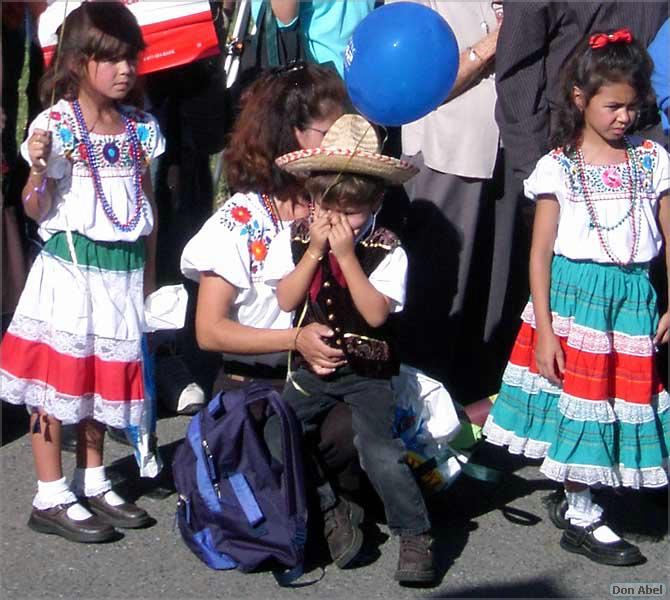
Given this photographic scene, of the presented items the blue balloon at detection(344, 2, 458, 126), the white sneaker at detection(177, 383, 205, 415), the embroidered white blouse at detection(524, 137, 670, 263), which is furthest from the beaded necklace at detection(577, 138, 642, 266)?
the white sneaker at detection(177, 383, 205, 415)

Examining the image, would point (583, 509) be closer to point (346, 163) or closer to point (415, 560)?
point (415, 560)

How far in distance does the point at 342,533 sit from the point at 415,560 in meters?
0.24

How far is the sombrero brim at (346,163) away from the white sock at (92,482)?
3.92ft

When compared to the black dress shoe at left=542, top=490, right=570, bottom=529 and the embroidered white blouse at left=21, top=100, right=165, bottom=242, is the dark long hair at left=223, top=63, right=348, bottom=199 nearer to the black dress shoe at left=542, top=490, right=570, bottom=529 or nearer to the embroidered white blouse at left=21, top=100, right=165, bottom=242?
the embroidered white blouse at left=21, top=100, right=165, bottom=242

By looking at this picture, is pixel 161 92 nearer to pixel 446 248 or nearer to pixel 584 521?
pixel 446 248

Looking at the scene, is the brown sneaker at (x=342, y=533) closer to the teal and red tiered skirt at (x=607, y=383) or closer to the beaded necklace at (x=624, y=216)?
the teal and red tiered skirt at (x=607, y=383)

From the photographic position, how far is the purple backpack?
361cm

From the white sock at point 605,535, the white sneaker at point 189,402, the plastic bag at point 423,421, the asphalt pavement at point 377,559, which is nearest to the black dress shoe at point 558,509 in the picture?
the asphalt pavement at point 377,559

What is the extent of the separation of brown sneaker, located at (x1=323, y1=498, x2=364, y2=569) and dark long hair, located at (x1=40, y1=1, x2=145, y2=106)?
4.96ft

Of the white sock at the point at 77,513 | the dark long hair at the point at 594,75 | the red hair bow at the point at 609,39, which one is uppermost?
the red hair bow at the point at 609,39

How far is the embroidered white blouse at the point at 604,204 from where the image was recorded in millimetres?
3803

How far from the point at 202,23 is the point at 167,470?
163 cm

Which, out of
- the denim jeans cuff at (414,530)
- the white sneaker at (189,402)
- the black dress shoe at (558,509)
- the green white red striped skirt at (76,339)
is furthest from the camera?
the white sneaker at (189,402)

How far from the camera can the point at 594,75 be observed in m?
3.79
